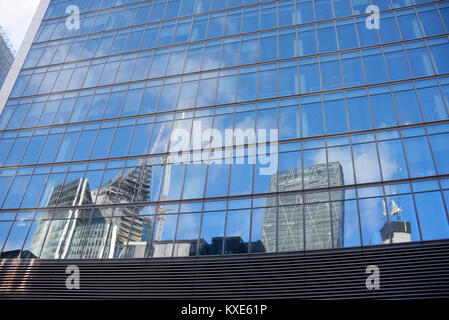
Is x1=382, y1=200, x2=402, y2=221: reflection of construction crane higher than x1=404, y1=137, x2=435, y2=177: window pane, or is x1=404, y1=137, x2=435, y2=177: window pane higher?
x1=404, y1=137, x2=435, y2=177: window pane

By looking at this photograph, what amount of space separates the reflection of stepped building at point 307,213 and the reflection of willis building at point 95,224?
24.5ft

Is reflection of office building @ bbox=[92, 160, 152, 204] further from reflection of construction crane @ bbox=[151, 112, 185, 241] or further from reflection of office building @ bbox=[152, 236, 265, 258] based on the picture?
reflection of office building @ bbox=[152, 236, 265, 258]

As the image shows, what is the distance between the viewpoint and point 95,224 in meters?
23.3

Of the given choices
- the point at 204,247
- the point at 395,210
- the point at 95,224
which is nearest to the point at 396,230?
the point at 395,210

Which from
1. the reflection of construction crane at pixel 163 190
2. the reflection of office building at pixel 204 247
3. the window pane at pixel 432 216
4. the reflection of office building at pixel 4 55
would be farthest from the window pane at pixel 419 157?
the reflection of office building at pixel 4 55

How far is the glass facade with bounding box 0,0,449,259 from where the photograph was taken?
20.1m

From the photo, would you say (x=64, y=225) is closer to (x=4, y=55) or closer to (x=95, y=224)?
(x=95, y=224)

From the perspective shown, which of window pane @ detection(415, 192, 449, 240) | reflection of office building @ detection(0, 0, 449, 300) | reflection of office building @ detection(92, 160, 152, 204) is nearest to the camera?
window pane @ detection(415, 192, 449, 240)

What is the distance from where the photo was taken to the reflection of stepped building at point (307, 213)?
1927 centimetres

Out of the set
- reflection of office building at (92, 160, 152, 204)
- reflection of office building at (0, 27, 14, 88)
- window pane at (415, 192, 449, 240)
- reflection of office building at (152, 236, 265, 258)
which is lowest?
reflection of office building at (152, 236, 265, 258)

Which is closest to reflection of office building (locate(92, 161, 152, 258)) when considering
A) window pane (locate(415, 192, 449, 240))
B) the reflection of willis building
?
the reflection of willis building

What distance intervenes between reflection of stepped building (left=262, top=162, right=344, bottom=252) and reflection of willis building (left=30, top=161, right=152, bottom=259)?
746 centimetres

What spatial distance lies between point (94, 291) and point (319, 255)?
40.3 ft
